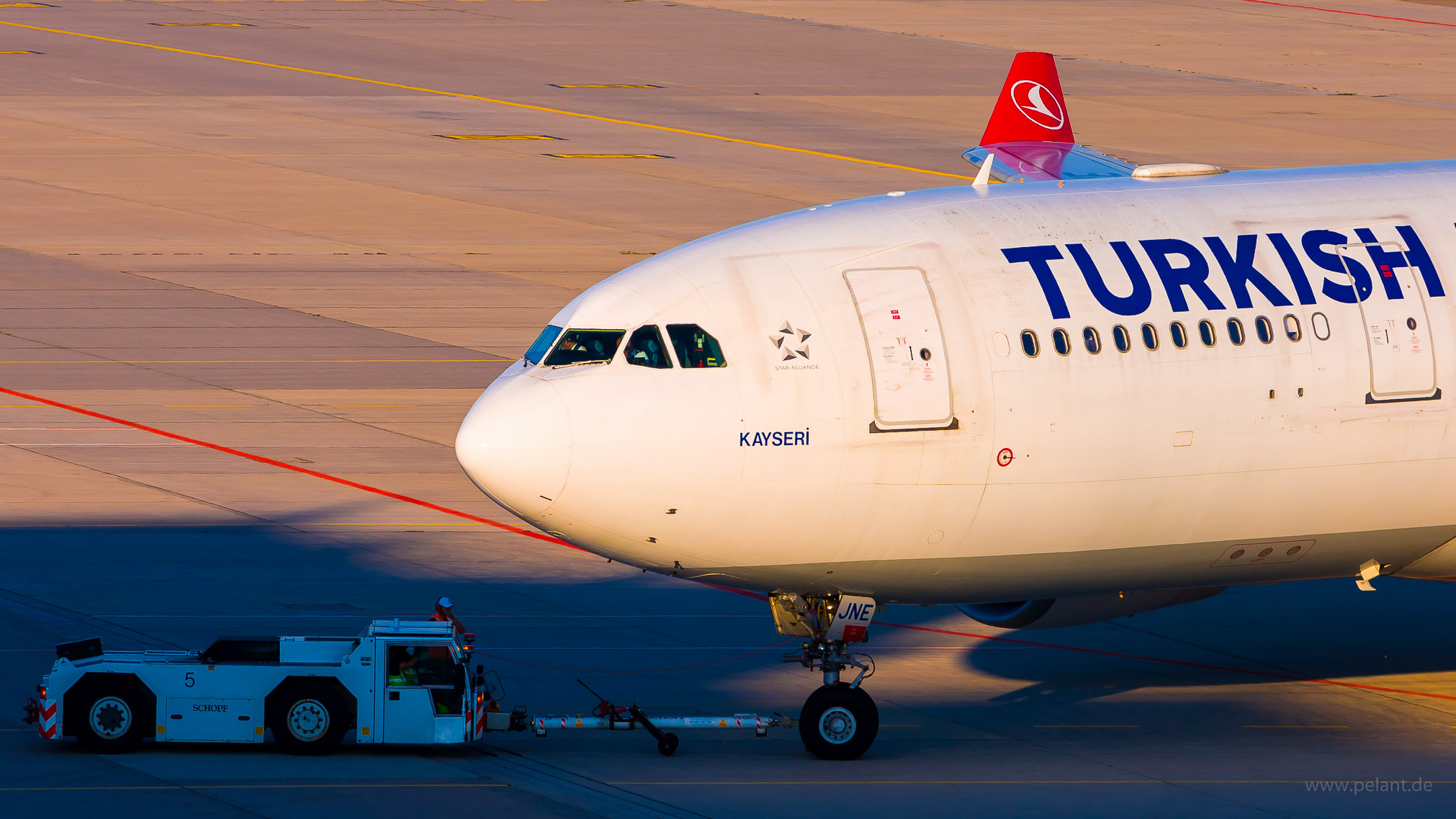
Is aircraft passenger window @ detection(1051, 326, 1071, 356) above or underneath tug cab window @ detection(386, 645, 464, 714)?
above

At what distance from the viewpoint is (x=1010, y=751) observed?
24.0 meters

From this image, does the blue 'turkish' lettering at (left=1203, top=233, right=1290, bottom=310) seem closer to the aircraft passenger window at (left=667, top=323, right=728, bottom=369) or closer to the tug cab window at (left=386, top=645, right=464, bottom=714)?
the aircraft passenger window at (left=667, top=323, right=728, bottom=369)

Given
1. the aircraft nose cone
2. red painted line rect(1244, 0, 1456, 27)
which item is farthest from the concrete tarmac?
red painted line rect(1244, 0, 1456, 27)

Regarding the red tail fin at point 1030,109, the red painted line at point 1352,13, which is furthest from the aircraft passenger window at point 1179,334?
the red painted line at point 1352,13

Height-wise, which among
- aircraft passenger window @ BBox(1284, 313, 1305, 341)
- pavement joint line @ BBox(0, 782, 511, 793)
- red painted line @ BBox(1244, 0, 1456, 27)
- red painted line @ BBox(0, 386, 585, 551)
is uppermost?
red painted line @ BBox(1244, 0, 1456, 27)

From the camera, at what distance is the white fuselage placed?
2136 centimetres

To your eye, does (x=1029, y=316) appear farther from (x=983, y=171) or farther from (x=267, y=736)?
(x=267, y=736)

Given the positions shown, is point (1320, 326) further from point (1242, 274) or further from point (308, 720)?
point (308, 720)

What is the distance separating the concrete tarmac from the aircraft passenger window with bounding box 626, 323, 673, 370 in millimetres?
4540

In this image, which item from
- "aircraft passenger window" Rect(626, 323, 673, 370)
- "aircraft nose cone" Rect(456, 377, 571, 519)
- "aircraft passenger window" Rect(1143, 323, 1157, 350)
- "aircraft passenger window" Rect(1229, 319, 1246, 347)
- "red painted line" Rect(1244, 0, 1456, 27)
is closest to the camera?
"aircraft nose cone" Rect(456, 377, 571, 519)

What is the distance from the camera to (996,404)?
2178 cm

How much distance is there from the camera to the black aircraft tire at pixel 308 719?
23078 mm

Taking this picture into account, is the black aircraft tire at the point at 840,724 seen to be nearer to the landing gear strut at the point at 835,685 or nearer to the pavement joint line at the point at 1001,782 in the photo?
the landing gear strut at the point at 835,685

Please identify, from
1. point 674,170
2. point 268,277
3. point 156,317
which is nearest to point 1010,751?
point 156,317
